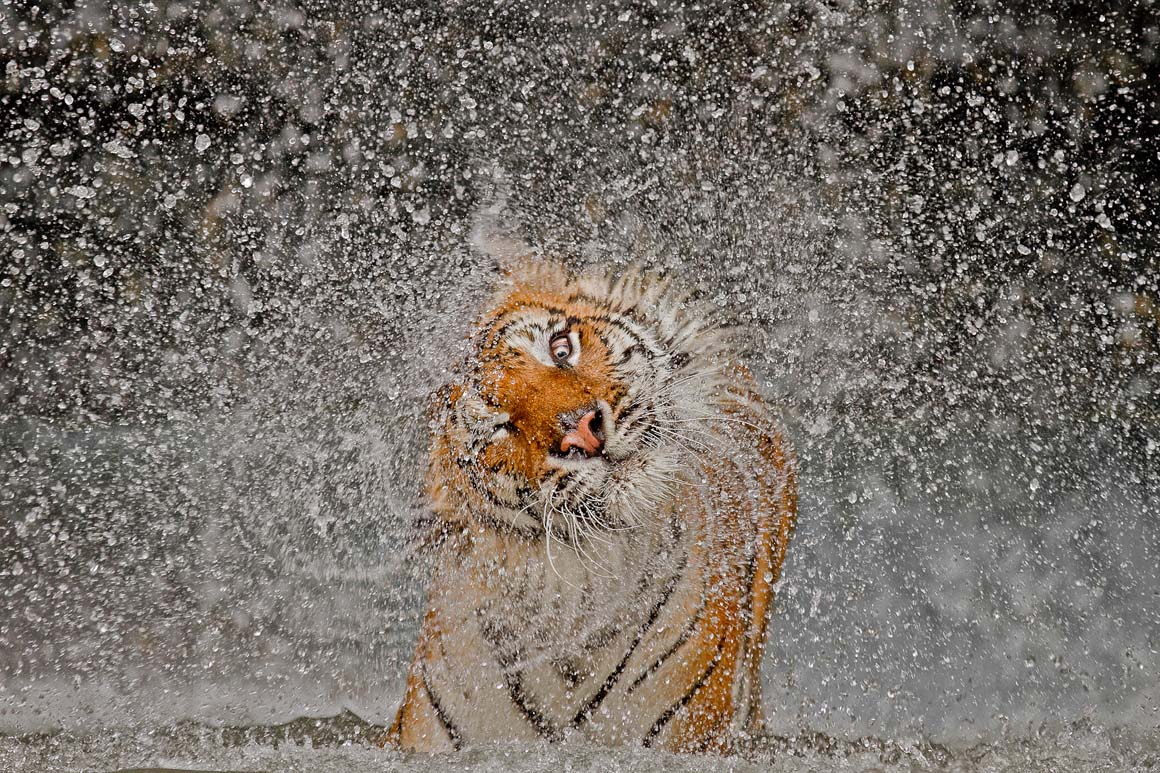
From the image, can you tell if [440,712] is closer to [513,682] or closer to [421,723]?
[421,723]

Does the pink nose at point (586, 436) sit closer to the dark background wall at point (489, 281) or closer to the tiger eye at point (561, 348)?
the tiger eye at point (561, 348)

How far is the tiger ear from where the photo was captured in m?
1.84

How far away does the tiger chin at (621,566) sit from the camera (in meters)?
1.76

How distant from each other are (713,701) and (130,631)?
1.16m

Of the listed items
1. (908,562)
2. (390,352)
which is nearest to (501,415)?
(390,352)

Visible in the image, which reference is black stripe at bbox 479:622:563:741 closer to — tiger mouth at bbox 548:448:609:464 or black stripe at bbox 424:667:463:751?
black stripe at bbox 424:667:463:751

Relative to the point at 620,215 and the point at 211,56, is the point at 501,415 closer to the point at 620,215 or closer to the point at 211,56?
the point at 620,215

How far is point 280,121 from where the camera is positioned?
184 cm

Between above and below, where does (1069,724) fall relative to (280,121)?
below

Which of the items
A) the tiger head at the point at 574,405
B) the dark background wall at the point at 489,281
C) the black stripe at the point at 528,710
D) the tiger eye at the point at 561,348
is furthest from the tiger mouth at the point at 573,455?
the black stripe at the point at 528,710

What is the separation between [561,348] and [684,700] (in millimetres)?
726

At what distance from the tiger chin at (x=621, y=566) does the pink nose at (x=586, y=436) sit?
19 centimetres

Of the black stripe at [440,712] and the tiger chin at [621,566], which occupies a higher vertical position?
the tiger chin at [621,566]

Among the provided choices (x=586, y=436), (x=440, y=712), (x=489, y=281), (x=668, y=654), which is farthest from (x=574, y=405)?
(x=440, y=712)
